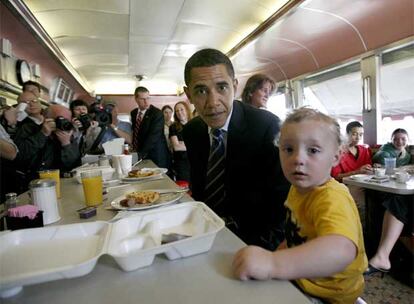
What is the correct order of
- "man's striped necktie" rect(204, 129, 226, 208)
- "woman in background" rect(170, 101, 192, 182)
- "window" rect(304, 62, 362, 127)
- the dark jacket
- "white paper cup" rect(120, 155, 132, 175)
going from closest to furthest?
1. "man's striped necktie" rect(204, 129, 226, 208)
2. "white paper cup" rect(120, 155, 132, 175)
3. the dark jacket
4. "woman in background" rect(170, 101, 192, 182)
5. "window" rect(304, 62, 362, 127)

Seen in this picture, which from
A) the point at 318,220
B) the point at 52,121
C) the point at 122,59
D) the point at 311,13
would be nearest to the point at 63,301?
the point at 318,220

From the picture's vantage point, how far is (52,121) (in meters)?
2.05

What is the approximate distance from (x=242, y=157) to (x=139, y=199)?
52 cm

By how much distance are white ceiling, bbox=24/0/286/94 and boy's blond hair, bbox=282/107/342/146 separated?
2863mm

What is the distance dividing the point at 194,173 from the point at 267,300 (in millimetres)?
1184

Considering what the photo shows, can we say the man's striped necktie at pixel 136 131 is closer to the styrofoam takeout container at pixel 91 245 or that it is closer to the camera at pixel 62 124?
the camera at pixel 62 124

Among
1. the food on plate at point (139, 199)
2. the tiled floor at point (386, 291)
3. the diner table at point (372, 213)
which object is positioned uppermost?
the food on plate at point (139, 199)

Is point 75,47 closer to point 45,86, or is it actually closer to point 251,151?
point 45,86

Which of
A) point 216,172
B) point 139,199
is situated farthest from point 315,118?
point 139,199

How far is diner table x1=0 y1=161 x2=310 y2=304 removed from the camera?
494 millimetres

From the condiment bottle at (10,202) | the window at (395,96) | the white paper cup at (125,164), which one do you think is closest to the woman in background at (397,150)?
the window at (395,96)

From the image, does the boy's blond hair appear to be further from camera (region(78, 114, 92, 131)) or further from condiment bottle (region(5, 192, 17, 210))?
camera (region(78, 114, 92, 131))

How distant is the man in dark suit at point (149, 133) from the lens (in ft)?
9.86

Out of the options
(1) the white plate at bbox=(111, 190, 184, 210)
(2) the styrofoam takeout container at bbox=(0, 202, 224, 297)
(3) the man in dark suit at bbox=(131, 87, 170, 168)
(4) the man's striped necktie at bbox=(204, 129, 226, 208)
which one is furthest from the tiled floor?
(3) the man in dark suit at bbox=(131, 87, 170, 168)
